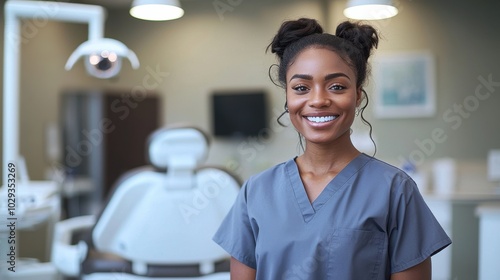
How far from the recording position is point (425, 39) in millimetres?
3781

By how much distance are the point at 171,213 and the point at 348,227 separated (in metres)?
1.18

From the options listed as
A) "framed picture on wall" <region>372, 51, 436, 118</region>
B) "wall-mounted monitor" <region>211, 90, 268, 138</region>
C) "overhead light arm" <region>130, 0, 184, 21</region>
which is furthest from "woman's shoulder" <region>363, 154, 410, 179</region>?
"wall-mounted monitor" <region>211, 90, 268, 138</region>

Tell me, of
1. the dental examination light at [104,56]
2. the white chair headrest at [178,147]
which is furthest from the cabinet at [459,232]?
the dental examination light at [104,56]

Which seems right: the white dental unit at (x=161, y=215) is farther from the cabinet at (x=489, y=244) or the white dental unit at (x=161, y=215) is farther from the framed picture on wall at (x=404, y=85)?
the framed picture on wall at (x=404, y=85)

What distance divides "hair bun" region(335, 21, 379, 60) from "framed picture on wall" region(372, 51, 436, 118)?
2813 mm

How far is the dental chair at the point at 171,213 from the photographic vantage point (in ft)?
6.77

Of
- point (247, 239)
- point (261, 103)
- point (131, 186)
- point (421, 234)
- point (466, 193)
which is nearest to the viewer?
point (421, 234)

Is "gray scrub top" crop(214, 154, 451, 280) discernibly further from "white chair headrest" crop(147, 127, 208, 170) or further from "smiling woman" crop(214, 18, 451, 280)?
"white chair headrest" crop(147, 127, 208, 170)

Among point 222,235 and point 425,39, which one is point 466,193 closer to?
point 425,39

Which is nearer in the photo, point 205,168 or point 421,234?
point 421,234

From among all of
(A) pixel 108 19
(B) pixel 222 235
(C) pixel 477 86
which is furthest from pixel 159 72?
(B) pixel 222 235

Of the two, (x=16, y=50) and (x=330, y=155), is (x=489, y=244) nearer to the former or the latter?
(x=330, y=155)

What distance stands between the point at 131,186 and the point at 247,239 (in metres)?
1.08

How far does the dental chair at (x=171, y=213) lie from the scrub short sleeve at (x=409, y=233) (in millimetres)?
1162
